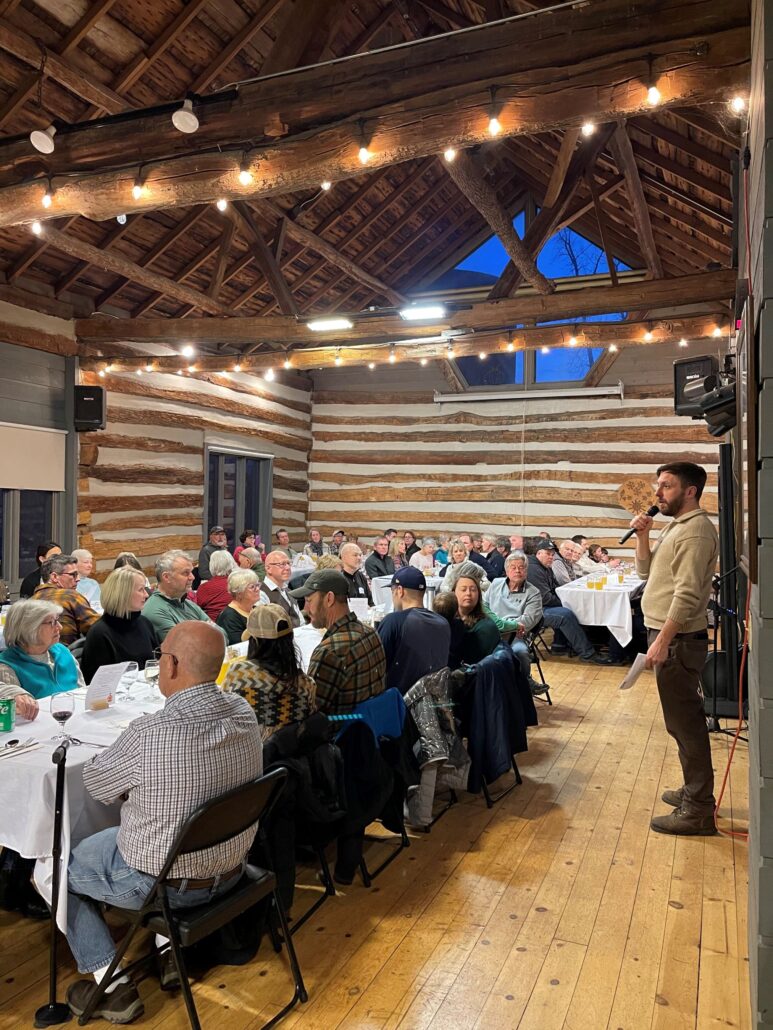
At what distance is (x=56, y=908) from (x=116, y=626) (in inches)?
78.2

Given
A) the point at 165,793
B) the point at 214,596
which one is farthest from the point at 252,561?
the point at 165,793

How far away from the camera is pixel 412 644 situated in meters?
4.18

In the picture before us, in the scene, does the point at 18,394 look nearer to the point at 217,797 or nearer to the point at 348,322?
the point at 348,322

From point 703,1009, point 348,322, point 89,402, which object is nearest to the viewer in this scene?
point 703,1009

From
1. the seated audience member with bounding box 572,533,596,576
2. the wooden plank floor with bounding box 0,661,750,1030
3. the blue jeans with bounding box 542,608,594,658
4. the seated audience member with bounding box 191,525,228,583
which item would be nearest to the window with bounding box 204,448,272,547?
the seated audience member with bounding box 191,525,228,583

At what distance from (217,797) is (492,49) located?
4.11m

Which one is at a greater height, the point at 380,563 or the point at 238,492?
the point at 238,492

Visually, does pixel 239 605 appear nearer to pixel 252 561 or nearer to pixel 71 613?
pixel 71 613

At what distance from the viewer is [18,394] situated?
8.77 m

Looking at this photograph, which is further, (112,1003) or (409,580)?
(409,580)

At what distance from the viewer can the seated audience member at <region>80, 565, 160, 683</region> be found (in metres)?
4.21

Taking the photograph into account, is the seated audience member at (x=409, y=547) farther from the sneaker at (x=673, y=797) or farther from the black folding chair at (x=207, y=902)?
the black folding chair at (x=207, y=902)

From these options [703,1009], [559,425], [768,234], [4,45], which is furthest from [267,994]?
[559,425]

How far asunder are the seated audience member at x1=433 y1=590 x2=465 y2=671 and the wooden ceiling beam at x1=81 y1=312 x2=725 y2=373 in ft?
16.2
